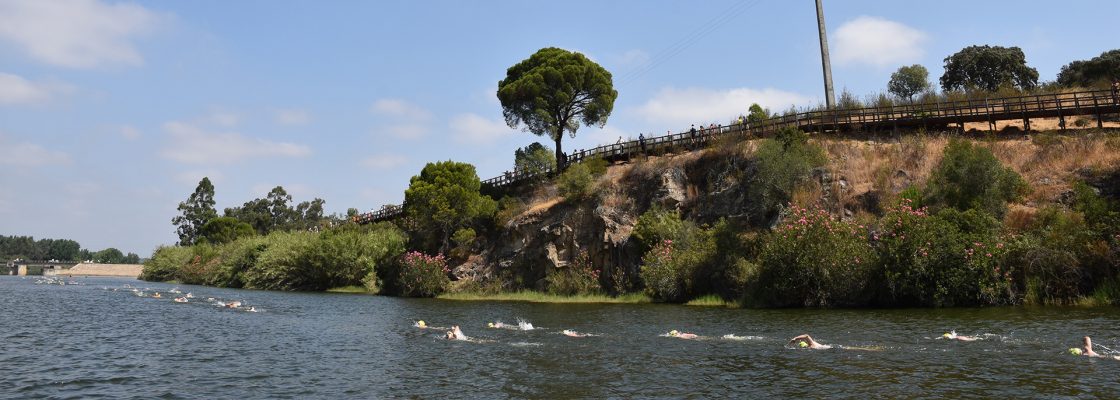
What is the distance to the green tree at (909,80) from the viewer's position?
91.1 m

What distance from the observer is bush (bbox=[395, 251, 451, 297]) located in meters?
65.2

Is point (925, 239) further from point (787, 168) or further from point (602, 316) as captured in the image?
point (602, 316)

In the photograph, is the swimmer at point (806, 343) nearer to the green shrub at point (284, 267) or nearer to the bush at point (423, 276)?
the bush at point (423, 276)

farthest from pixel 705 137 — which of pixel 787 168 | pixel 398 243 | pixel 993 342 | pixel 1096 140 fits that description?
pixel 993 342

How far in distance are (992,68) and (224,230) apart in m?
128

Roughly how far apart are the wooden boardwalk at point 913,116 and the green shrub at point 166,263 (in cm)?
8337

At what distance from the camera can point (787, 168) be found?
161ft

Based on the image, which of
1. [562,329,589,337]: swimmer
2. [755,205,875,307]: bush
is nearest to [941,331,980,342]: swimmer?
[562,329,589,337]: swimmer

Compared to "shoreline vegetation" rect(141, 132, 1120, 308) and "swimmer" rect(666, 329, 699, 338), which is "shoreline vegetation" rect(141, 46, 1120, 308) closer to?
"shoreline vegetation" rect(141, 132, 1120, 308)

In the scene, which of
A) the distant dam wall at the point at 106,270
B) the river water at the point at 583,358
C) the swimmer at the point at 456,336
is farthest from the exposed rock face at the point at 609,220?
the distant dam wall at the point at 106,270

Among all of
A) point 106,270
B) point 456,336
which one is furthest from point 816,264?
point 106,270

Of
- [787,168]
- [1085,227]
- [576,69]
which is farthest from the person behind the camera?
[576,69]

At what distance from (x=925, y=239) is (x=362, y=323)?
94.6 ft

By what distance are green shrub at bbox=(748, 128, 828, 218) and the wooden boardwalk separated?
18.2 feet
